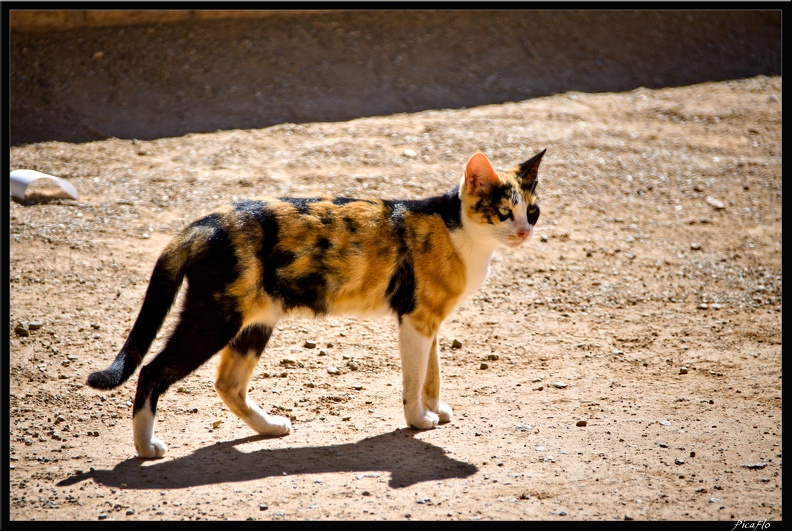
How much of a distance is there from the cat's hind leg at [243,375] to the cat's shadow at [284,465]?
19 cm

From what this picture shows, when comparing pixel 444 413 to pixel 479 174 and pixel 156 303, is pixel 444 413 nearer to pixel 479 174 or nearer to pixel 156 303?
pixel 479 174

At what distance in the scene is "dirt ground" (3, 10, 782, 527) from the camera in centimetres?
438

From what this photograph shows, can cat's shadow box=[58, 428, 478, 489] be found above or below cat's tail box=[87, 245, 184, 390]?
below

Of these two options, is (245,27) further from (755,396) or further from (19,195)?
(755,396)

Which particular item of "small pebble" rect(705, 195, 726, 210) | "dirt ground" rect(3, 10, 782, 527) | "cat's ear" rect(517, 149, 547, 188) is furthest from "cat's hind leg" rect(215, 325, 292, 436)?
"small pebble" rect(705, 195, 726, 210)

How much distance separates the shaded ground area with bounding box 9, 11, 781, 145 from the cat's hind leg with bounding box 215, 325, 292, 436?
5.58 meters

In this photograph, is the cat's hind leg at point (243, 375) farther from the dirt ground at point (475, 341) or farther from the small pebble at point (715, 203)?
the small pebble at point (715, 203)

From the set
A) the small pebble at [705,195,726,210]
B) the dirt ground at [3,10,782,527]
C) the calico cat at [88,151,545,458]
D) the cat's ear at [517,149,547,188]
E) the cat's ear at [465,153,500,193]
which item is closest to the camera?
the dirt ground at [3,10,782,527]

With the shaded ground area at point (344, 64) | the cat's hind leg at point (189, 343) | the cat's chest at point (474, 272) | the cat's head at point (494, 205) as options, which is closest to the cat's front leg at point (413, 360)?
the cat's chest at point (474, 272)

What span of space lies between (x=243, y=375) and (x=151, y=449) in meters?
0.69

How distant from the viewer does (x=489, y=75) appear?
11977mm

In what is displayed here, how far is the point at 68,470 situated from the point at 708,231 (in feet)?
22.2

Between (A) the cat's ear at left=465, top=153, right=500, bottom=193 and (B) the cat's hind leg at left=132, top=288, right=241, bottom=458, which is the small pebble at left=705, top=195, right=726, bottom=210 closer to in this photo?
(A) the cat's ear at left=465, top=153, right=500, bottom=193

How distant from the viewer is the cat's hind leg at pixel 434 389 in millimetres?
5305
